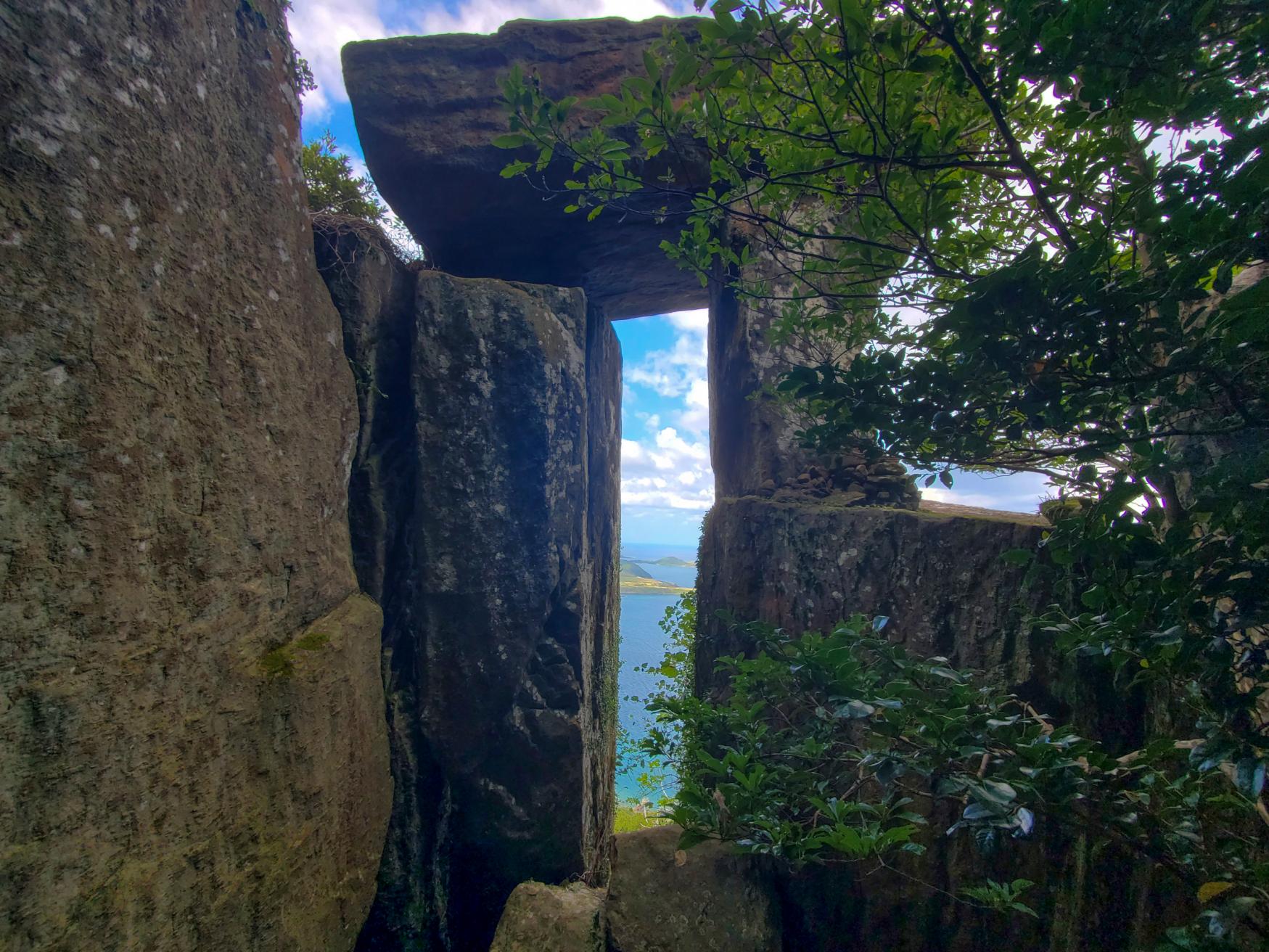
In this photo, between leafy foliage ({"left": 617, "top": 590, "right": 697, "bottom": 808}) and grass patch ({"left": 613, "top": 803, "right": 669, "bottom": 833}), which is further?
grass patch ({"left": 613, "top": 803, "right": 669, "bottom": 833})

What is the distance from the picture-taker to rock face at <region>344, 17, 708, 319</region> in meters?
4.63

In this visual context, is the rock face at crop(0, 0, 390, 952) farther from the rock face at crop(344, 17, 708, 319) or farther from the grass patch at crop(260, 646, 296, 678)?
the rock face at crop(344, 17, 708, 319)

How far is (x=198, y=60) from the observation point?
9.52 feet

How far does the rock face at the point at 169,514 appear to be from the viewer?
2094mm

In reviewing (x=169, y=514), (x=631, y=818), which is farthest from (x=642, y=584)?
(x=169, y=514)

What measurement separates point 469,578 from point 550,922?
1956 mm

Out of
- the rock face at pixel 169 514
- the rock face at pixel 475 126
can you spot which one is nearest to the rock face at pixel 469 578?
the rock face at pixel 169 514

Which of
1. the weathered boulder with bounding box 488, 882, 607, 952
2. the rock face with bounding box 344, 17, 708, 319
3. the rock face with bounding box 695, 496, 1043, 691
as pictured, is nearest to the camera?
the rock face with bounding box 695, 496, 1043, 691

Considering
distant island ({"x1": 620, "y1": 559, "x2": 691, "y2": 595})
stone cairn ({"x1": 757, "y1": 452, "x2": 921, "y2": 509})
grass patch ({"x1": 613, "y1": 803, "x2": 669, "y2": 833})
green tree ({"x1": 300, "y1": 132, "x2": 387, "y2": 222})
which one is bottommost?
grass patch ({"x1": 613, "y1": 803, "x2": 669, "y2": 833})

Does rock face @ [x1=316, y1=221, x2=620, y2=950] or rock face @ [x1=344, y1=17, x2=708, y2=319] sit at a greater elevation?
rock face @ [x1=344, y1=17, x2=708, y2=319]

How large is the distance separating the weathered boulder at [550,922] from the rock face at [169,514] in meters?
0.84

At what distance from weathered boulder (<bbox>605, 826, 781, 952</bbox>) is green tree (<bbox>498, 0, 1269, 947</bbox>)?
62 centimetres

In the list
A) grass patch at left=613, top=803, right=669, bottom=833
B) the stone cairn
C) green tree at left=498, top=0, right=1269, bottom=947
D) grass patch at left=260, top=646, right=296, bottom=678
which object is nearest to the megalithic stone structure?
the stone cairn

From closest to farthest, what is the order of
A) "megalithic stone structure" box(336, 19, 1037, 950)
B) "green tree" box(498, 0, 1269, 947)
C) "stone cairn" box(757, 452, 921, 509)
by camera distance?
"green tree" box(498, 0, 1269, 947), "megalithic stone structure" box(336, 19, 1037, 950), "stone cairn" box(757, 452, 921, 509)
